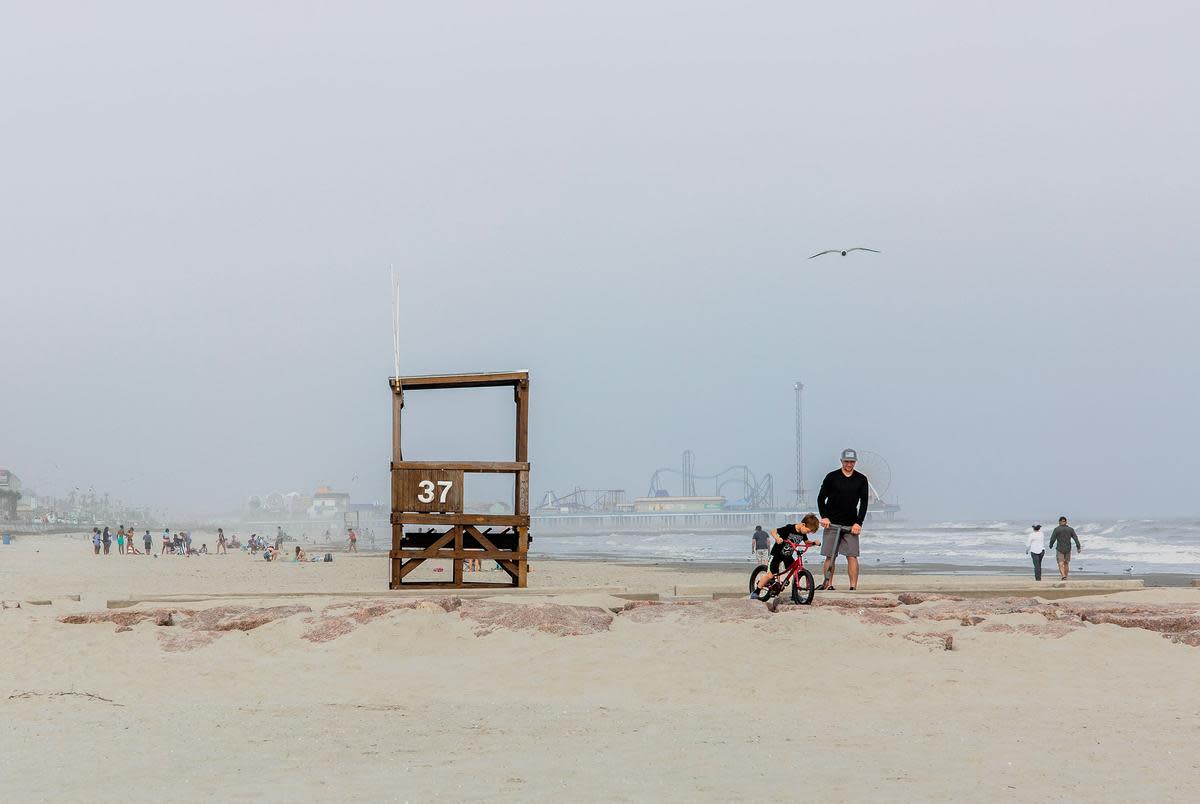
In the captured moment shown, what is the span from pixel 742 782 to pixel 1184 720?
14.2ft

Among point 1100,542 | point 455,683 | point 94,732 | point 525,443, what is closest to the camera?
point 94,732

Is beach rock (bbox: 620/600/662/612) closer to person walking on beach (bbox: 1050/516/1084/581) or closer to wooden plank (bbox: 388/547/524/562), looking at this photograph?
wooden plank (bbox: 388/547/524/562)

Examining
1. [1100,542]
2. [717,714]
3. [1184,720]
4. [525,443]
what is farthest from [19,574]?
[1100,542]

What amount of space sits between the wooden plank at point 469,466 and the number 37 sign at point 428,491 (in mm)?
59

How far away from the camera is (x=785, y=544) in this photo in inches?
476

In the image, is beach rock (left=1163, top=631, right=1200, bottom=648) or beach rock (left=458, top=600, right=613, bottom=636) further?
beach rock (left=458, top=600, right=613, bottom=636)

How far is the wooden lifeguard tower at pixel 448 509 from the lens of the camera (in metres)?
15.8

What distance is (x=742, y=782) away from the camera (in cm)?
700

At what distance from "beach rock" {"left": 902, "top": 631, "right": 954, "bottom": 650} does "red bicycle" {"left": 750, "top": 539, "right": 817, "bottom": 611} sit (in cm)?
134

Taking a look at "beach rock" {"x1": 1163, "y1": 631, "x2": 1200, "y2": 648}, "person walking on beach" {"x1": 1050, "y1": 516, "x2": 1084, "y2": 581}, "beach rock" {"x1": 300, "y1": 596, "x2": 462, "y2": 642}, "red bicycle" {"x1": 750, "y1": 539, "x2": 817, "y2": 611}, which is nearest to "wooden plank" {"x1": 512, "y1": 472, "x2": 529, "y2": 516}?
"beach rock" {"x1": 300, "y1": 596, "x2": 462, "y2": 642}

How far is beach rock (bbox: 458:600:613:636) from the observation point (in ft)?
40.7

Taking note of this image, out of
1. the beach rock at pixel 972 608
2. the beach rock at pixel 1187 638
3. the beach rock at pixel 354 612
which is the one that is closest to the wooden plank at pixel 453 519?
the beach rock at pixel 354 612

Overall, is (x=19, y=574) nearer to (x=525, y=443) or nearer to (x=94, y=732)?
(x=525, y=443)

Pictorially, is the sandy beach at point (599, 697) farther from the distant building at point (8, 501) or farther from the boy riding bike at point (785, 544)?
the distant building at point (8, 501)
